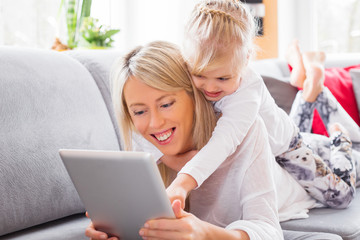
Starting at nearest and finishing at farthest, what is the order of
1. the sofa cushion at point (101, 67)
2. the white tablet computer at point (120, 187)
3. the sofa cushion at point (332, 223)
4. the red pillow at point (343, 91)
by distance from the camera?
the white tablet computer at point (120, 187)
the sofa cushion at point (332, 223)
the sofa cushion at point (101, 67)
the red pillow at point (343, 91)

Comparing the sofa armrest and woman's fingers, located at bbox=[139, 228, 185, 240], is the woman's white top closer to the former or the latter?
woman's fingers, located at bbox=[139, 228, 185, 240]

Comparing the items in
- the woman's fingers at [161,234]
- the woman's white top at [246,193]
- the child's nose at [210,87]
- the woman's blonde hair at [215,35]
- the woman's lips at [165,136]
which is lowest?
the woman's white top at [246,193]

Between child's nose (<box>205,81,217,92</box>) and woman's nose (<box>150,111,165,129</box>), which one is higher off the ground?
child's nose (<box>205,81,217,92</box>)

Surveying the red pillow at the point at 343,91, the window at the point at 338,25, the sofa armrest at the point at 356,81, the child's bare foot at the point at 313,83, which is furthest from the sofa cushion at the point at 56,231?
the window at the point at 338,25

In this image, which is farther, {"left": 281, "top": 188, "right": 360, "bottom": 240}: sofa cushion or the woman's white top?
{"left": 281, "top": 188, "right": 360, "bottom": 240}: sofa cushion

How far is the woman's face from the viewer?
1291 mm

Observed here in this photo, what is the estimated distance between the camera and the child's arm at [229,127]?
1.19m

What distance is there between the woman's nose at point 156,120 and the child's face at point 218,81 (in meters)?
0.14

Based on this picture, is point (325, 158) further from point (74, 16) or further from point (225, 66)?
point (74, 16)

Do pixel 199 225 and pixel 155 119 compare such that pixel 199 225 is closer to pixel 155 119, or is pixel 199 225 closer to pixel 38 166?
pixel 155 119

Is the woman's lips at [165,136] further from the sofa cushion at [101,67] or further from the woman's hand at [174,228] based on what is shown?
the sofa cushion at [101,67]

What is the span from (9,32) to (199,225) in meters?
2.65

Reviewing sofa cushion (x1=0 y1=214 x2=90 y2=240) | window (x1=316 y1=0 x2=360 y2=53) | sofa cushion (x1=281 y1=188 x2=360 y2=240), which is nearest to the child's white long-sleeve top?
sofa cushion (x1=281 y1=188 x2=360 y2=240)

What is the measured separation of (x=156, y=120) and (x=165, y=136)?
68mm
